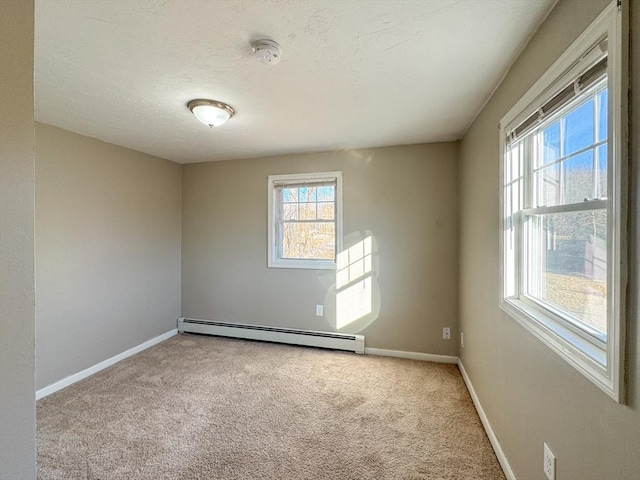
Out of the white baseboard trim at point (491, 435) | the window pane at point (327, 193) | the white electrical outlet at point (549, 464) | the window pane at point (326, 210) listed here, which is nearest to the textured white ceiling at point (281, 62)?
the window pane at point (327, 193)

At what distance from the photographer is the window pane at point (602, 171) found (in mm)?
1018

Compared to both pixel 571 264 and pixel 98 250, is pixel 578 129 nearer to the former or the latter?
pixel 571 264

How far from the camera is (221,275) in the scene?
399 centimetres

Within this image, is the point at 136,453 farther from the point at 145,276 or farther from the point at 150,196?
the point at 150,196

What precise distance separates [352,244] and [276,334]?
148 cm

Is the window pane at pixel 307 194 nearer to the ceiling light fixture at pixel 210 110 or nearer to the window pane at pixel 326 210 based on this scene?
the window pane at pixel 326 210

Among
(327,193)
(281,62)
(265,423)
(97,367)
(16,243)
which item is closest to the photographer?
(16,243)

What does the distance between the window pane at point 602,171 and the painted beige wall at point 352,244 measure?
2.18 m

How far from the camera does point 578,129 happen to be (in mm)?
1184

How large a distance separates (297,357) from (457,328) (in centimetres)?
178

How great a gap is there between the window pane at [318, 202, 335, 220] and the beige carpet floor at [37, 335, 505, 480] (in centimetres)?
167

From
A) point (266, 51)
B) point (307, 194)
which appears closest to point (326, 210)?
point (307, 194)

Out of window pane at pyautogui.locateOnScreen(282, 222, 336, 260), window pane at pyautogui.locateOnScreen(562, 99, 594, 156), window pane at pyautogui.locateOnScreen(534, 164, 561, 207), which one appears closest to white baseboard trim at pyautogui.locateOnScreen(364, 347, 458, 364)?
window pane at pyautogui.locateOnScreen(282, 222, 336, 260)

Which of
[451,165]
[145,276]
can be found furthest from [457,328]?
[145,276]
